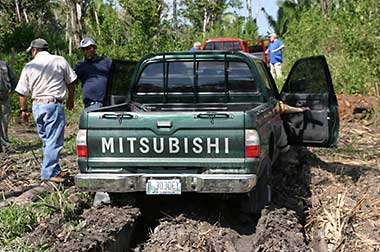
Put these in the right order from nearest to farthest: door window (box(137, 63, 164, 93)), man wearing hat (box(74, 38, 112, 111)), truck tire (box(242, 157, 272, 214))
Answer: truck tire (box(242, 157, 272, 214)) → door window (box(137, 63, 164, 93)) → man wearing hat (box(74, 38, 112, 111))

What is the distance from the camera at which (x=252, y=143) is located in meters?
5.75

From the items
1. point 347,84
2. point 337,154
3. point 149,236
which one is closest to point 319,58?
point 337,154

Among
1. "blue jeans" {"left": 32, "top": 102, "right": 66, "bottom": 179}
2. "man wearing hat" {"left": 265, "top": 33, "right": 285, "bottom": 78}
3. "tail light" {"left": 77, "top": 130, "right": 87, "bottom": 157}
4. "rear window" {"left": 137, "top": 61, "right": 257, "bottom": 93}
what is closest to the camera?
"tail light" {"left": 77, "top": 130, "right": 87, "bottom": 157}

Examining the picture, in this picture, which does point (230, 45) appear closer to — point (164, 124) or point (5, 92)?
point (5, 92)

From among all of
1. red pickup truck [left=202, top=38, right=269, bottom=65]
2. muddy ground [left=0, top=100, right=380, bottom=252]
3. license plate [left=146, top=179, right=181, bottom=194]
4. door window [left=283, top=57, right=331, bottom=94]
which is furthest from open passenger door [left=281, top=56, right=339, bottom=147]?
red pickup truck [left=202, top=38, right=269, bottom=65]

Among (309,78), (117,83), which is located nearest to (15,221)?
(117,83)

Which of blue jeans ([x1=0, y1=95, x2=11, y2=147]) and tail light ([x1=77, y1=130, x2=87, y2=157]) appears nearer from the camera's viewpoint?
tail light ([x1=77, y1=130, x2=87, y2=157])

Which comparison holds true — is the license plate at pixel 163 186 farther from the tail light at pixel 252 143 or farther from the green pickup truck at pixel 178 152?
the tail light at pixel 252 143

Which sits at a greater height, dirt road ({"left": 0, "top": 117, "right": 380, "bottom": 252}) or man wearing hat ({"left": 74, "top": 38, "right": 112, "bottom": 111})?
man wearing hat ({"left": 74, "top": 38, "right": 112, "bottom": 111})

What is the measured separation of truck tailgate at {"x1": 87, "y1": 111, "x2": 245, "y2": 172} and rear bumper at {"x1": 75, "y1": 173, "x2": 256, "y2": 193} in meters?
0.11

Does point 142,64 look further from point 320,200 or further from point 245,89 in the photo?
point 320,200

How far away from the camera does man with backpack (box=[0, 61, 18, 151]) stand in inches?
420

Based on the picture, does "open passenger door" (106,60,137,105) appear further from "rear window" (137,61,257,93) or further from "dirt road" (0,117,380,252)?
"dirt road" (0,117,380,252)

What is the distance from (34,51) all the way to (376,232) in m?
4.84
